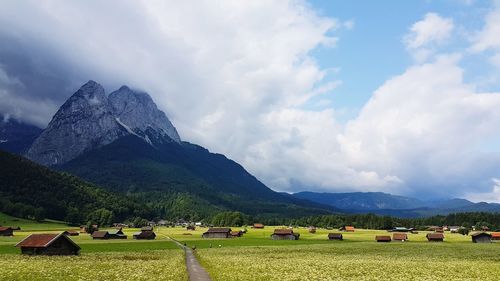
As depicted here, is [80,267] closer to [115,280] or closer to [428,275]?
[115,280]

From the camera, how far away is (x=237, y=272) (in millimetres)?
47938

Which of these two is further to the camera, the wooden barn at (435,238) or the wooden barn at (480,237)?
the wooden barn at (435,238)

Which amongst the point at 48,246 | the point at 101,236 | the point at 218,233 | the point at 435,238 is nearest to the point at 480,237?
the point at 435,238

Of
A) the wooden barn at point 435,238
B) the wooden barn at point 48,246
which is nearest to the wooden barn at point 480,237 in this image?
the wooden barn at point 435,238

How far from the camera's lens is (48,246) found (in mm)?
74062

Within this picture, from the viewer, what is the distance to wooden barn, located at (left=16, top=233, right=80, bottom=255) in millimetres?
73750

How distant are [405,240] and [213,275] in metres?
118

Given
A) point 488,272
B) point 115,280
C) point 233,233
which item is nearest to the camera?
point 115,280

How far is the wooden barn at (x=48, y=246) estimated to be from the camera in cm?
7375

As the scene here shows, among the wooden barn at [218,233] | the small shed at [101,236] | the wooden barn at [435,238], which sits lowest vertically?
the small shed at [101,236]

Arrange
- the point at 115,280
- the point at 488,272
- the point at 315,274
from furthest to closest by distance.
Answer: the point at 488,272
the point at 315,274
the point at 115,280

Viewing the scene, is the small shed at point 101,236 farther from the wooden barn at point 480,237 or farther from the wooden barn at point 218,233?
the wooden barn at point 480,237

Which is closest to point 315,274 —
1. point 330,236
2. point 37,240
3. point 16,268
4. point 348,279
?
point 348,279

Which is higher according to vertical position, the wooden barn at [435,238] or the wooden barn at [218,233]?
the wooden barn at [435,238]
